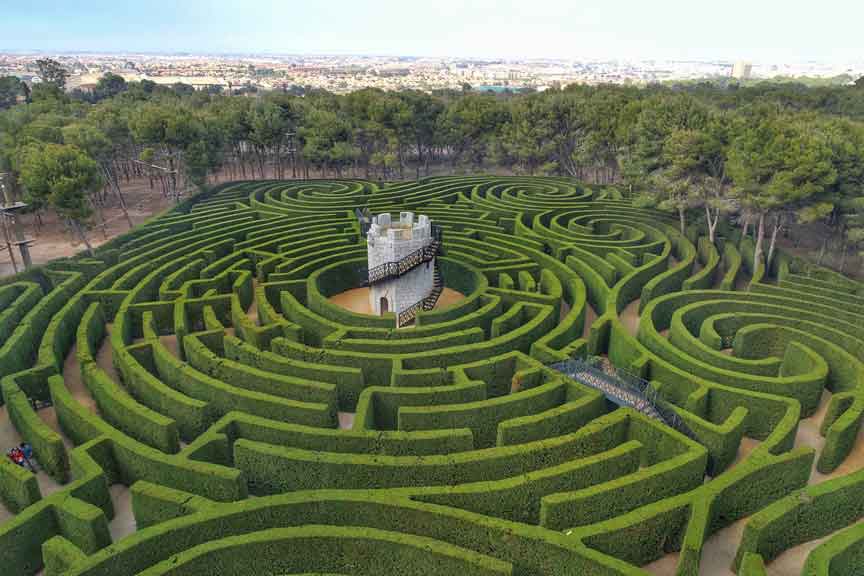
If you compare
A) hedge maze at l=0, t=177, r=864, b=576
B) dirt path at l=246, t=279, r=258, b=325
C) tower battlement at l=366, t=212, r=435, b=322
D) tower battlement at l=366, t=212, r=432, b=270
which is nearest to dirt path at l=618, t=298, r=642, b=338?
hedge maze at l=0, t=177, r=864, b=576

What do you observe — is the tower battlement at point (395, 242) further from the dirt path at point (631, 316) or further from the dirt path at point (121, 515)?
the dirt path at point (121, 515)

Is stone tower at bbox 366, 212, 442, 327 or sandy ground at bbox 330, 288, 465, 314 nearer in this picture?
stone tower at bbox 366, 212, 442, 327

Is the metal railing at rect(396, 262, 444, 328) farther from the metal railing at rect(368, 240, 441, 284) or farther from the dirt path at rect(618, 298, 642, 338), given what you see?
the dirt path at rect(618, 298, 642, 338)

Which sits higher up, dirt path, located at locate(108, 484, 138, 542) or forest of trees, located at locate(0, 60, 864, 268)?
forest of trees, located at locate(0, 60, 864, 268)

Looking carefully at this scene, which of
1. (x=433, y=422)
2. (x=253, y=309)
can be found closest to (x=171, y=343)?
(x=253, y=309)

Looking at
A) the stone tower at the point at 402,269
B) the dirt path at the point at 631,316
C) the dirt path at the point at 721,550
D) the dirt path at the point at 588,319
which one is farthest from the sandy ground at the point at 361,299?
the dirt path at the point at 721,550

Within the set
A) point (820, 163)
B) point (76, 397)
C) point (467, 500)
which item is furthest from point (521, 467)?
point (820, 163)
